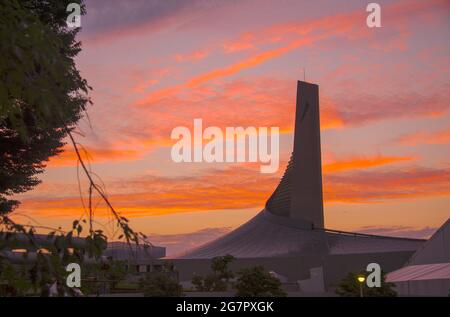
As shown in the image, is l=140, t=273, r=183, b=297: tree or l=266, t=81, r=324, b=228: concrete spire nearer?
l=140, t=273, r=183, b=297: tree

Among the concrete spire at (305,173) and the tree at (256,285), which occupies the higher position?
the concrete spire at (305,173)

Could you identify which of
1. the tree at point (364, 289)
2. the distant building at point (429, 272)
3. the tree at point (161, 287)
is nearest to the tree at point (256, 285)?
the tree at point (161, 287)

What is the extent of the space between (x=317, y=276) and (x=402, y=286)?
46225mm

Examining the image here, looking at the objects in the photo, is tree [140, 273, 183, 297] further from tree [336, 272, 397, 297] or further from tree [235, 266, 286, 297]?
tree [336, 272, 397, 297]

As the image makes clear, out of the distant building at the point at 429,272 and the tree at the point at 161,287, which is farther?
the tree at the point at 161,287

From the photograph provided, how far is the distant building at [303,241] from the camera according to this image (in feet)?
344

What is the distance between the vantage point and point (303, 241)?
387ft

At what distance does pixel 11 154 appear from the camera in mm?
27594

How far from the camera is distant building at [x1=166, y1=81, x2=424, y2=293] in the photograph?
104875mm

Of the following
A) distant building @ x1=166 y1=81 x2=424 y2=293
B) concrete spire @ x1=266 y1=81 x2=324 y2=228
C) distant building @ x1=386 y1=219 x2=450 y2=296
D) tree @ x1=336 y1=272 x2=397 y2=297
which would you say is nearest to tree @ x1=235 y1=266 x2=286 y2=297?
tree @ x1=336 y1=272 x2=397 y2=297

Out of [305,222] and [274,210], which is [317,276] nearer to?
[305,222]

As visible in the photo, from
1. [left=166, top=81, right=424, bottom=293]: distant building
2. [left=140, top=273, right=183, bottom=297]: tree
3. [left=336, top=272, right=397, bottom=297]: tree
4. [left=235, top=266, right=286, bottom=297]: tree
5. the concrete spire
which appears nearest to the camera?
[left=336, top=272, right=397, bottom=297]: tree

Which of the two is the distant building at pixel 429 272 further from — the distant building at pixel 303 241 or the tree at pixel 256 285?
the distant building at pixel 303 241

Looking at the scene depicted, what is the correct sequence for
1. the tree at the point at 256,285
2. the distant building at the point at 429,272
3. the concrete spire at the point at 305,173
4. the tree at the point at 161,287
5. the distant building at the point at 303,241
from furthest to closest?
→ the concrete spire at the point at 305,173 → the distant building at the point at 303,241 → the tree at the point at 256,285 → the tree at the point at 161,287 → the distant building at the point at 429,272
